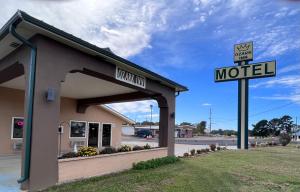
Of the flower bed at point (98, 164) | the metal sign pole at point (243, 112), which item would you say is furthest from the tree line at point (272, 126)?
the flower bed at point (98, 164)

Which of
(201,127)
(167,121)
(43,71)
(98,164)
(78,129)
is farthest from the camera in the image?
(201,127)

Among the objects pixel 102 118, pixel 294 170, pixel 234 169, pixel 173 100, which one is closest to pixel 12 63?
pixel 173 100

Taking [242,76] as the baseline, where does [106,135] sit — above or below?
below

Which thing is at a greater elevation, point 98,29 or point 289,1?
point 98,29

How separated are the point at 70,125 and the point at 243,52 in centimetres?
1484

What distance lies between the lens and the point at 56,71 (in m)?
8.97

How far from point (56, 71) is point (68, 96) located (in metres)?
10.6

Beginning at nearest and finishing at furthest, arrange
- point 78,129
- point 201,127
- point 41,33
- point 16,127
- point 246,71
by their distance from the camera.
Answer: point 41,33, point 16,127, point 78,129, point 246,71, point 201,127

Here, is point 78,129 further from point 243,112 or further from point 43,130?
point 243,112

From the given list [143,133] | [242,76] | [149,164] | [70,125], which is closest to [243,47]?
[242,76]

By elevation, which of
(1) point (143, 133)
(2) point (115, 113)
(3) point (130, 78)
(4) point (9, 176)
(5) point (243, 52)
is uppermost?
(5) point (243, 52)

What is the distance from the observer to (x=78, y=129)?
20.6 meters

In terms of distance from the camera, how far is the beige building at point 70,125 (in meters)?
16.0

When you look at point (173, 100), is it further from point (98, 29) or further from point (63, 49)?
point (63, 49)
